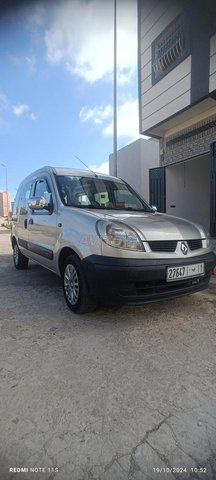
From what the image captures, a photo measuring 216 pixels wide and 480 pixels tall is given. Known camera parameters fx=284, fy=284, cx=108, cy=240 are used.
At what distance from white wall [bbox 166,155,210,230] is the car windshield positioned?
17.1ft

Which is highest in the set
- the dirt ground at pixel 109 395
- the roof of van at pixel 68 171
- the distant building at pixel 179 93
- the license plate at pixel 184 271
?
the distant building at pixel 179 93

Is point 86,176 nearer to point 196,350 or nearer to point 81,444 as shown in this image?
point 196,350

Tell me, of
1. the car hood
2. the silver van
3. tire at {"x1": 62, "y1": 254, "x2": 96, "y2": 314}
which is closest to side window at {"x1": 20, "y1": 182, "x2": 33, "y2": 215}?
the silver van

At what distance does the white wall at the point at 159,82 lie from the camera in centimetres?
675

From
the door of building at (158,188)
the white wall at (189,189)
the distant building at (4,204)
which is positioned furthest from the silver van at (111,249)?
the distant building at (4,204)

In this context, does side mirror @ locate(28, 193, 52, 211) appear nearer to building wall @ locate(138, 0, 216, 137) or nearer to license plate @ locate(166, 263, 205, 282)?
license plate @ locate(166, 263, 205, 282)

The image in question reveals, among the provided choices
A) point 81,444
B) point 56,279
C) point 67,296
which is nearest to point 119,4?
point 67,296

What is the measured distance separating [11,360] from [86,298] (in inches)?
38.1

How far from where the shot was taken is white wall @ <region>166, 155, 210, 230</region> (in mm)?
9484

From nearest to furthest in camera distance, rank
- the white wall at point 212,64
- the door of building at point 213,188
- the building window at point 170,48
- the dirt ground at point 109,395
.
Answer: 1. the dirt ground at point 109,395
2. the white wall at point 212,64
3. the building window at point 170,48
4. the door of building at point 213,188

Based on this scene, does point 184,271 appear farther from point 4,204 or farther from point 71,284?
point 4,204

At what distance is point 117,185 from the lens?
4.60 metres

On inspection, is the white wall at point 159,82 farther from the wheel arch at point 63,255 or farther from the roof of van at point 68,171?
the wheel arch at point 63,255

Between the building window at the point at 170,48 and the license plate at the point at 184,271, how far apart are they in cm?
589
